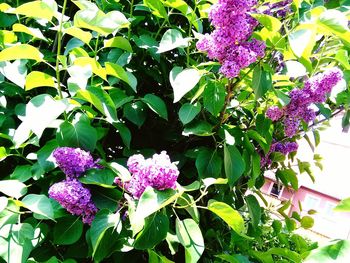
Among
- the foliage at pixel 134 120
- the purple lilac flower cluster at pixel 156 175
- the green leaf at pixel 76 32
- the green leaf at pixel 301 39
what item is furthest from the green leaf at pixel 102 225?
the green leaf at pixel 301 39

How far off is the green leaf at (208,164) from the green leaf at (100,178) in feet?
0.99

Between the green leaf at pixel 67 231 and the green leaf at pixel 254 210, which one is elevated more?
the green leaf at pixel 67 231

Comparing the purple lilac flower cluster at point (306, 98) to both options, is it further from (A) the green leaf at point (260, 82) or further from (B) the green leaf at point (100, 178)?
(B) the green leaf at point (100, 178)

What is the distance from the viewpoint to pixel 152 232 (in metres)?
0.79

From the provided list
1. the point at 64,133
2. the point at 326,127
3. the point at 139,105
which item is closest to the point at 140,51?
the point at 139,105

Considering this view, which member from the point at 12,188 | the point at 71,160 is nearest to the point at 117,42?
the point at 71,160

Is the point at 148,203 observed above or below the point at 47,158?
above

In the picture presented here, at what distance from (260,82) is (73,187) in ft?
1.82

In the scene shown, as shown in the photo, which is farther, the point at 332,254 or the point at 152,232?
the point at 152,232

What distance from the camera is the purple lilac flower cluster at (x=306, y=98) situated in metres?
0.99

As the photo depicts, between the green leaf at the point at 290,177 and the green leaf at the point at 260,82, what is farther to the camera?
the green leaf at the point at 290,177

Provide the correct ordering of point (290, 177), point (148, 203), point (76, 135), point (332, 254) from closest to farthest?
point (332, 254) → point (148, 203) → point (76, 135) → point (290, 177)

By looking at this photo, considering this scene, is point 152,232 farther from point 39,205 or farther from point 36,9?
point 36,9

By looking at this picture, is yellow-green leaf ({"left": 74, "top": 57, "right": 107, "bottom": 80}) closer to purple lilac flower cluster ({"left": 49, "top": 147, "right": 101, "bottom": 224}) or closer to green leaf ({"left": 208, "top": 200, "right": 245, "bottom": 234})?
purple lilac flower cluster ({"left": 49, "top": 147, "right": 101, "bottom": 224})
